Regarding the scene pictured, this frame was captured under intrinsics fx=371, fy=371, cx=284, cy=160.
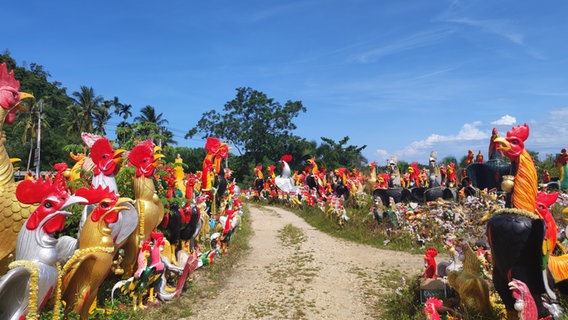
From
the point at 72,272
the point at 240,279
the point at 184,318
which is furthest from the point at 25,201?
the point at 240,279

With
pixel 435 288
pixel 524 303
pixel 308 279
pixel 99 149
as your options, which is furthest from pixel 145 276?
pixel 524 303

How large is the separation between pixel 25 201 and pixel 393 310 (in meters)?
5.31

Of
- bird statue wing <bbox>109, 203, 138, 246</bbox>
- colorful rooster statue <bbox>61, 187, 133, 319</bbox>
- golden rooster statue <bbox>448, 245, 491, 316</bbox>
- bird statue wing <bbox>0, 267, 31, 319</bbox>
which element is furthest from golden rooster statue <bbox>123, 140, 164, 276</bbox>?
golden rooster statue <bbox>448, 245, 491, 316</bbox>

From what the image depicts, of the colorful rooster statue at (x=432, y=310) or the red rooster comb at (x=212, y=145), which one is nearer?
the colorful rooster statue at (x=432, y=310)

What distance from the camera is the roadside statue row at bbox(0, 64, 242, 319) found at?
3.42m

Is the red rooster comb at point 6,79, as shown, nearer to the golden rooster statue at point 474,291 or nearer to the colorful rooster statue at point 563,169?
the golden rooster statue at point 474,291

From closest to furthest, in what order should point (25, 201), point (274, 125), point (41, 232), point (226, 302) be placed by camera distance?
point (41, 232), point (25, 201), point (226, 302), point (274, 125)

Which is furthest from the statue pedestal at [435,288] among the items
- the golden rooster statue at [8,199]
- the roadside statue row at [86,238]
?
the golden rooster statue at [8,199]

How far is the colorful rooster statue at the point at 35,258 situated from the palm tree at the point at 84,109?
34165mm

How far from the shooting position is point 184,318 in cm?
570

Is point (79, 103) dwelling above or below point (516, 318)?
above

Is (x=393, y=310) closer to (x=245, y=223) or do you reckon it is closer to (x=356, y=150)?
(x=245, y=223)

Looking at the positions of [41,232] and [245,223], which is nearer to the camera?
[41,232]

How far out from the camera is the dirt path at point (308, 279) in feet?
20.2
